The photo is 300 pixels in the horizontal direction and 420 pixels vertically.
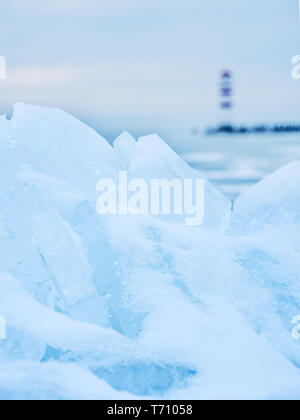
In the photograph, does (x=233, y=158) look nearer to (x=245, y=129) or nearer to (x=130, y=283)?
(x=245, y=129)

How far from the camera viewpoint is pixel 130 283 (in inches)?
67.8

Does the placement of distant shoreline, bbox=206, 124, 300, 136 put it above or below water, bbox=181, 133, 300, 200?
above

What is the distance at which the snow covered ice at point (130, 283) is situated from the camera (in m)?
1.62

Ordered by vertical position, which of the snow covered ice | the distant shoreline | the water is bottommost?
the snow covered ice

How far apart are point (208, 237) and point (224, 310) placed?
235 millimetres

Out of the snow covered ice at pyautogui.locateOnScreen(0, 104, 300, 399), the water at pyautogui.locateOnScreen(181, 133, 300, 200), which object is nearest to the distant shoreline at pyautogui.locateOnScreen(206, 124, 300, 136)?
the water at pyautogui.locateOnScreen(181, 133, 300, 200)

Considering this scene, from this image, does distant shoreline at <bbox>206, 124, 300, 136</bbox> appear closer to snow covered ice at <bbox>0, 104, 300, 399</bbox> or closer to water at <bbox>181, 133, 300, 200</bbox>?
water at <bbox>181, 133, 300, 200</bbox>

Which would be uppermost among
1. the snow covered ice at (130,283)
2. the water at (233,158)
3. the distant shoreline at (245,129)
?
the distant shoreline at (245,129)

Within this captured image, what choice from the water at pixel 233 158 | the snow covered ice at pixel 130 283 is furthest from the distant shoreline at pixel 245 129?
the snow covered ice at pixel 130 283

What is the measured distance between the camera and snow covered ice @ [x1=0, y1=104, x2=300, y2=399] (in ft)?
5.30

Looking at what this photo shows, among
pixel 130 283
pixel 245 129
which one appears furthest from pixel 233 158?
pixel 130 283

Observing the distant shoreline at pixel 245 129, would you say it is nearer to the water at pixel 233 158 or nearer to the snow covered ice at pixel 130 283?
the water at pixel 233 158

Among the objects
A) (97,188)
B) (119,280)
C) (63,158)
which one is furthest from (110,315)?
(63,158)
